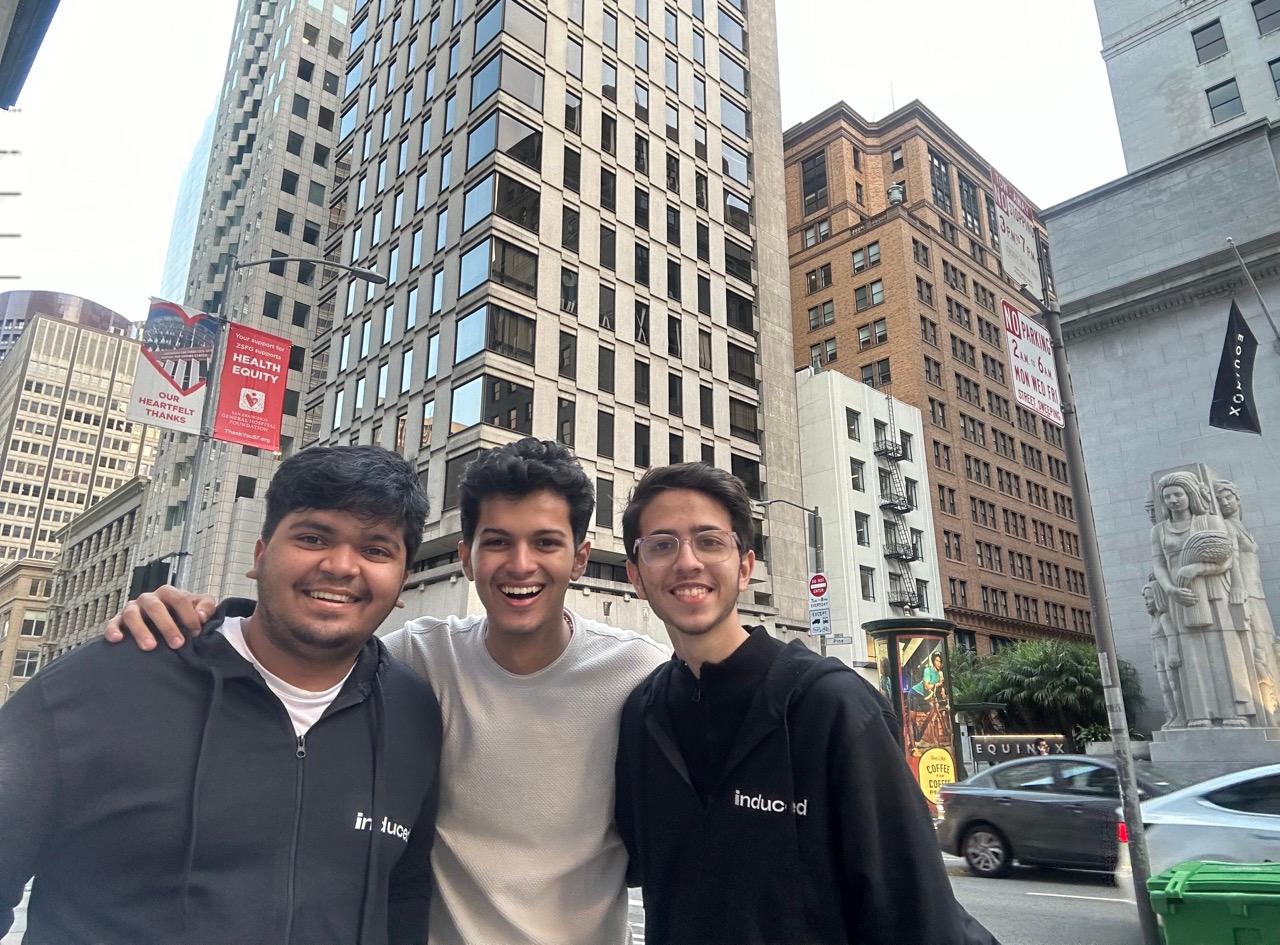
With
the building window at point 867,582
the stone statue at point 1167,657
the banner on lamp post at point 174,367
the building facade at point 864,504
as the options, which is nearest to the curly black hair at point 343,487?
the banner on lamp post at point 174,367

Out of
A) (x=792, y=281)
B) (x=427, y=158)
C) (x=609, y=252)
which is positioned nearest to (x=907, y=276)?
(x=792, y=281)

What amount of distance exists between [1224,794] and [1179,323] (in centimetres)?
2581

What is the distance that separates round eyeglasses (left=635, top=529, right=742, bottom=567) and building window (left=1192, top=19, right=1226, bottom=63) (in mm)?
45181

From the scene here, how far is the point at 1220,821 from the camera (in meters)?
8.91

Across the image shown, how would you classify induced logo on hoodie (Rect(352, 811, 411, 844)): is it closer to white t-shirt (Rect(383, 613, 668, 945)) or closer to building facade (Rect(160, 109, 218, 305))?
white t-shirt (Rect(383, 613, 668, 945))

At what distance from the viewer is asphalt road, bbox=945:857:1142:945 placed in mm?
8445

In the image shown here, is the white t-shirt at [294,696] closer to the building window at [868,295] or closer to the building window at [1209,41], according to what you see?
the building window at [1209,41]

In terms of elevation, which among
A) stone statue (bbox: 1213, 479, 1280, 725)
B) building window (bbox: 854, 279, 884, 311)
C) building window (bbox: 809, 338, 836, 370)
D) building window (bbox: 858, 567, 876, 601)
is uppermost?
building window (bbox: 854, 279, 884, 311)

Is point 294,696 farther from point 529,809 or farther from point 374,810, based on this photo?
point 529,809

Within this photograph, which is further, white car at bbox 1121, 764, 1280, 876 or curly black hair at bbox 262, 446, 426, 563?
white car at bbox 1121, 764, 1280, 876

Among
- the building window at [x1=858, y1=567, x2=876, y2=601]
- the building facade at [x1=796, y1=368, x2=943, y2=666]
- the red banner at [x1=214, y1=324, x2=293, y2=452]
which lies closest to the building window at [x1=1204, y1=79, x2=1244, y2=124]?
the building facade at [x1=796, y1=368, x2=943, y2=666]

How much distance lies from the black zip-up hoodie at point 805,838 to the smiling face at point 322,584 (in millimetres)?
1140

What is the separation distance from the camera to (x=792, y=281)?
7044cm

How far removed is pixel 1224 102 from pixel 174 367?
42540 mm
